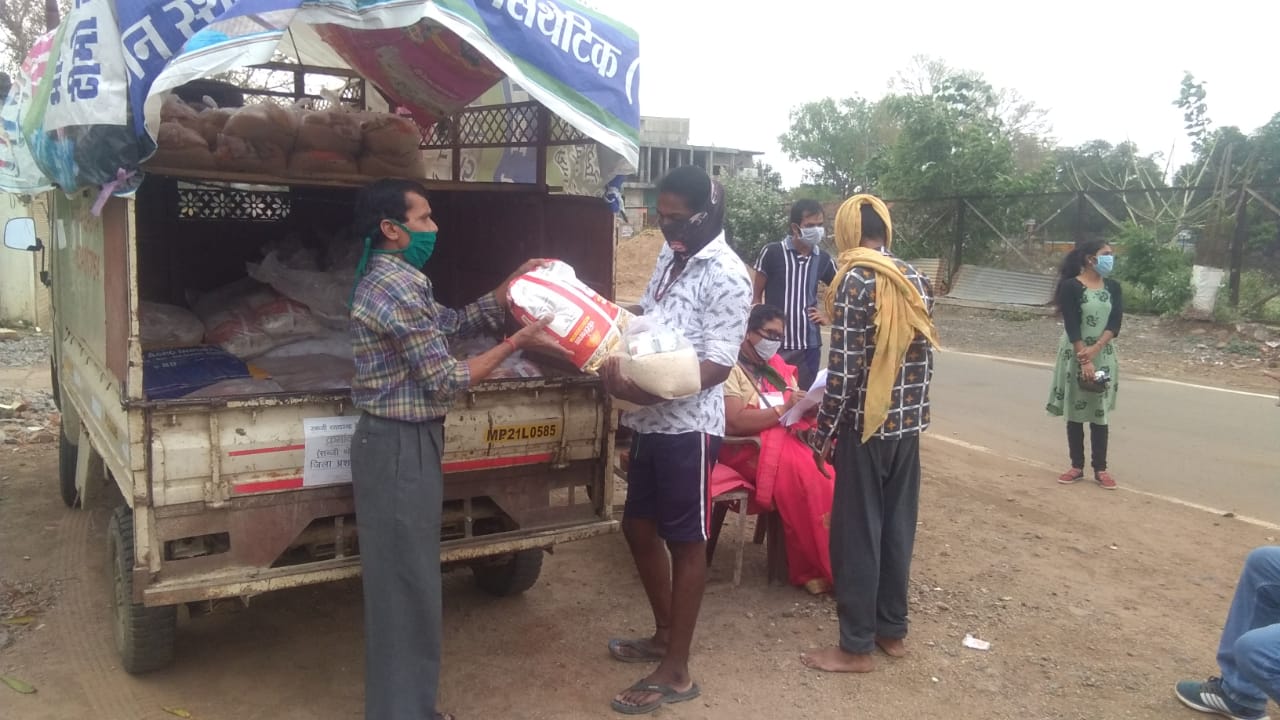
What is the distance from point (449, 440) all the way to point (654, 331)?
33.3 inches

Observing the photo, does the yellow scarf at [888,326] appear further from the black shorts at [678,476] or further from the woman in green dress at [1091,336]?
the woman in green dress at [1091,336]

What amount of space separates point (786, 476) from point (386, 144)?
2.42m

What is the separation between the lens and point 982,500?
18.8ft

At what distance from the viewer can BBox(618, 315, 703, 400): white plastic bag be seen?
9.58ft

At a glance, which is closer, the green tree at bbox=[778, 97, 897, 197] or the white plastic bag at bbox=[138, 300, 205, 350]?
the white plastic bag at bbox=[138, 300, 205, 350]

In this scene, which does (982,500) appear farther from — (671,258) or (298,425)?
(298,425)

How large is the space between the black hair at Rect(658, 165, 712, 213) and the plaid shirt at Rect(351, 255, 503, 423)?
929 mm

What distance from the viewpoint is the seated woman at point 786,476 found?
414 cm

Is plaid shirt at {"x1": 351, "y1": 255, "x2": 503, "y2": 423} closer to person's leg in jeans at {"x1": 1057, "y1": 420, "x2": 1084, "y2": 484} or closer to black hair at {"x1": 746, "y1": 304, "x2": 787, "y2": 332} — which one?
black hair at {"x1": 746, "y1": 304, "x2": 787, "y2": 332}

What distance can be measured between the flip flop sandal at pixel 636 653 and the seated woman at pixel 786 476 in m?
0.89

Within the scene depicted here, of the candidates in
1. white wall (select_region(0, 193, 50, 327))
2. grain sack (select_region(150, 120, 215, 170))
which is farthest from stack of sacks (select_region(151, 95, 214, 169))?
white wall (select_region(0, 193, 50, 327))

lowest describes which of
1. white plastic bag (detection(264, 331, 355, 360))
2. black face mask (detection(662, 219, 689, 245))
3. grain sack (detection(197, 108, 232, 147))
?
white plastic bag (detection(264, 331, 355, 360))

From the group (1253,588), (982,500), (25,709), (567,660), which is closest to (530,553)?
(567,660)

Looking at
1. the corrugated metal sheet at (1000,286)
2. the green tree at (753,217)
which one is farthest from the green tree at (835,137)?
the corrugated metal sheet at (1000,286)
